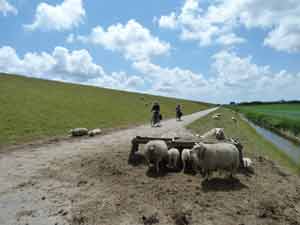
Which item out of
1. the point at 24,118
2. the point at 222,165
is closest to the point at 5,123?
the point at 24,118

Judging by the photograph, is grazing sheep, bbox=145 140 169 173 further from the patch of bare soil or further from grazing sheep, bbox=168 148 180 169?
the patch of bare soil

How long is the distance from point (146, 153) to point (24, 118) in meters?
20.1

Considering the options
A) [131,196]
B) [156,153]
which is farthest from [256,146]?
[131,196]

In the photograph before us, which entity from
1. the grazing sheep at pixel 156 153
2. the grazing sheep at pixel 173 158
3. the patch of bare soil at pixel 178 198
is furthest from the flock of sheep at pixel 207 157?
the patch of bare soil at pixel 178 198

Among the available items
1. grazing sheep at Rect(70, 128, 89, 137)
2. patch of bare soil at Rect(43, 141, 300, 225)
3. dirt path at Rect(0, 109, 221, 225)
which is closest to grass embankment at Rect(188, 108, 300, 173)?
patch of bare soil at Rect(43, 141, 300, 225)

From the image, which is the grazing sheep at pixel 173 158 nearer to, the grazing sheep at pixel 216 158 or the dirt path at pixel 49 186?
the grazing sheep at pixel 216 158

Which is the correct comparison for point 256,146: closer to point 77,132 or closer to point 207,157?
point 207,157

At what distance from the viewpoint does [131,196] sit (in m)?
6.79

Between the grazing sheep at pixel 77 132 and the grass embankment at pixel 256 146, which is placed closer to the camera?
the grass embankment at pixel 256 146

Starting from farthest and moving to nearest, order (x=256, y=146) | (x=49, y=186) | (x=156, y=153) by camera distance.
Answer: (x=256, y=146), (x=156, y=153), (x=49, y=186)

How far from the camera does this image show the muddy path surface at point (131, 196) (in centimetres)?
566

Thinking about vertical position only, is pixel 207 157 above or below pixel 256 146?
above

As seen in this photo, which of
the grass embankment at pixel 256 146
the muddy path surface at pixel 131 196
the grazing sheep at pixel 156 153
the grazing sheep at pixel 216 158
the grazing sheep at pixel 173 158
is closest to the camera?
the muddy path surface at pixel 131 196

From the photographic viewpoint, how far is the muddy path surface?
5.66m
